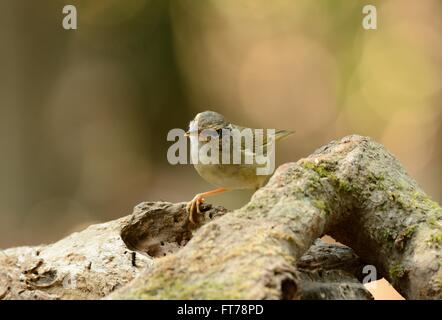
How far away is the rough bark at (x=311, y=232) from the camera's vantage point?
199 centimetres

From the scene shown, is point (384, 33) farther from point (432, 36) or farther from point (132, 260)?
point (132, 260)

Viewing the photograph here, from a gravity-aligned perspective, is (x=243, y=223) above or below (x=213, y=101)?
below

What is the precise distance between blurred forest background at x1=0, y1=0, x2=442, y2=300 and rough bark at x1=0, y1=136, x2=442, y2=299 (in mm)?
3965

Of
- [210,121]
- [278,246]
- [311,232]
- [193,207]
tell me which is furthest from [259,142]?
Result: [278,246]

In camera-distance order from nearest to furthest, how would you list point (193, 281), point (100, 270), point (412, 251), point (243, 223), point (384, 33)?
point (193, 281), point (243, 223), point (412, 251), point (100, 270), point (384, 33)

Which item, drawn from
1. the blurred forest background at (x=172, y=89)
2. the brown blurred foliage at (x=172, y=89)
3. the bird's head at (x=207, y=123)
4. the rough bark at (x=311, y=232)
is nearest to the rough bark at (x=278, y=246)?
the rough bark at (x=311, y=232)

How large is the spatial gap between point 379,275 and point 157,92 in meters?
5.10

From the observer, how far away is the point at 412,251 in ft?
8.37

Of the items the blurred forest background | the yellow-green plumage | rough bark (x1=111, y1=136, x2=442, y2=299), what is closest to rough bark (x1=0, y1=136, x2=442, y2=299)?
rough bark (x1=111, y1=136, x2=442, y2=299)

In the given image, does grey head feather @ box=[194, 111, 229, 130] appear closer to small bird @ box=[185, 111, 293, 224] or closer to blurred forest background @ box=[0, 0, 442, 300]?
small bird @ box=[185, 111, 293, 224]

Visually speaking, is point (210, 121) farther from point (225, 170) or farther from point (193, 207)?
point (193, 207)

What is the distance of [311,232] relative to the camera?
2391 millimetres

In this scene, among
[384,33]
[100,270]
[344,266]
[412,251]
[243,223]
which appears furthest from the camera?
[384,33]

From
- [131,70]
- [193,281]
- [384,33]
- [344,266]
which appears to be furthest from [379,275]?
[131,70]
